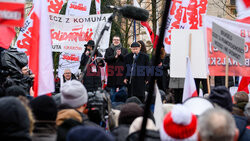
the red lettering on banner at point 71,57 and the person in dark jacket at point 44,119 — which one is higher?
the red lettering on banner at point 71,57

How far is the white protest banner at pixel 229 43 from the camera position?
556 cm

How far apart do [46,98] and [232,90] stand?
19.3 feet

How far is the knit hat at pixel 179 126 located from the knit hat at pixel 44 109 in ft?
3.33

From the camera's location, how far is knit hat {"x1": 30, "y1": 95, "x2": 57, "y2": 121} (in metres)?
3.30

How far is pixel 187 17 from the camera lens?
932cm

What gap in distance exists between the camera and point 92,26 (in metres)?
11.2

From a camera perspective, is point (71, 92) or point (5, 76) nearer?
point (71, 92)

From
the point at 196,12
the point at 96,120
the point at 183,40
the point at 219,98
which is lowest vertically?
the point at 96,120

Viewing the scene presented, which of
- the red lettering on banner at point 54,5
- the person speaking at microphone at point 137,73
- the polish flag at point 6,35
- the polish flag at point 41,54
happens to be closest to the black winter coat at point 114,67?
the person speaking at microphone at point 137,73

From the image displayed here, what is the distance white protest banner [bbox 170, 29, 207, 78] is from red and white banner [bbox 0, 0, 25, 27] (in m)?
3.89

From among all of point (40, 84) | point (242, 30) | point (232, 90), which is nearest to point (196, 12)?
point (232, 90)

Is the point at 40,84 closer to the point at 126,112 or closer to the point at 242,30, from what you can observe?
the point at 126,112

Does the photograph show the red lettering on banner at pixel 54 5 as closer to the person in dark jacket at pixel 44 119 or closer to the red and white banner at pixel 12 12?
the red and white banner at pixel 12 12

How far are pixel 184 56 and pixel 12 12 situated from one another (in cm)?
400
